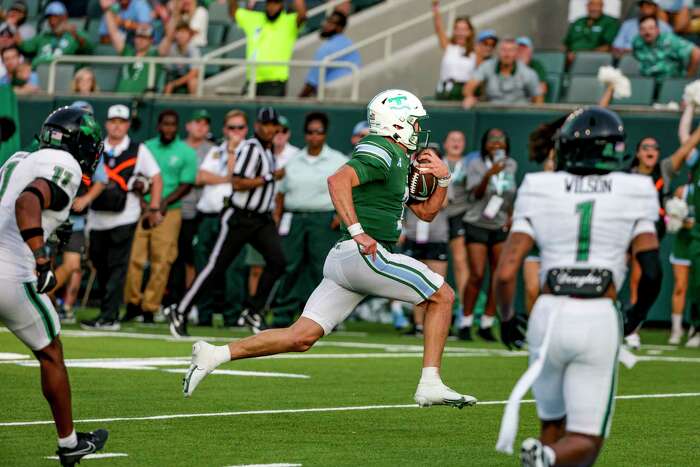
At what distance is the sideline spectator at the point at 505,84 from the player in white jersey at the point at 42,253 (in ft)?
36.1

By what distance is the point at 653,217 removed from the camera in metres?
5.89

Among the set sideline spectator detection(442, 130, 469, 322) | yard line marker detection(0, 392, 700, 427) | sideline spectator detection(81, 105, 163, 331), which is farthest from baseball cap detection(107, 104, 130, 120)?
yard line marker detection(0, 392, 700, 427)

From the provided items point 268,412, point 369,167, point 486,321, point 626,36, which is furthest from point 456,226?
point 369,167

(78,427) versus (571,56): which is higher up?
(571,56)

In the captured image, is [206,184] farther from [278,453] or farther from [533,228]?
[533,228]

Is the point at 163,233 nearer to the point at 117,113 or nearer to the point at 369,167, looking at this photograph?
the point at 117,113

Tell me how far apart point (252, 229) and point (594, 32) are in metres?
6.50

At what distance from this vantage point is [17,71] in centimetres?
2045

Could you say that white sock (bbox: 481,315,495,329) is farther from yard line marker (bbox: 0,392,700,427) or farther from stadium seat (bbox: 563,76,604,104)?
yard line marker (bbox: 0,392,700,427)

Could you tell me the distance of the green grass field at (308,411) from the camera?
24.5 feet

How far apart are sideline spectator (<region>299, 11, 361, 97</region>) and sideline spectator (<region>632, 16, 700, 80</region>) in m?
3.63

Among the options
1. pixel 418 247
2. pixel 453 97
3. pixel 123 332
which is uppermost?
pixel 453 97

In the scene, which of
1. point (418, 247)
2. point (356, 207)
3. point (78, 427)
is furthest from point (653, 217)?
A: point (418, 247)

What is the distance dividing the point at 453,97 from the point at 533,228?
12.4 metres
